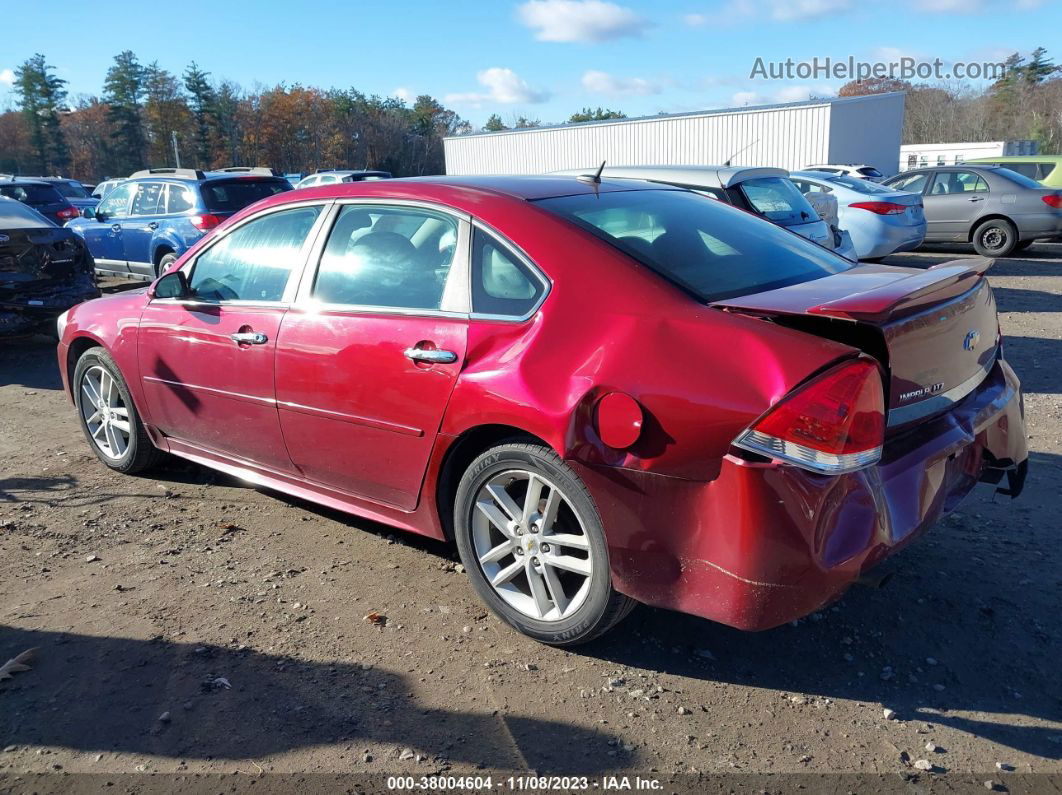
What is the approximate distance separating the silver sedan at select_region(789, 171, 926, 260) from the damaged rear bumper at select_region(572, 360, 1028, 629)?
1004 centimetres

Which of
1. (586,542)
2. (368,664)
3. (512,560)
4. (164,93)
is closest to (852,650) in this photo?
(586,542)

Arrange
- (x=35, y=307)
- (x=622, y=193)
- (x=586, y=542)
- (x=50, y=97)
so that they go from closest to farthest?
(x=586, y=542), (x=622, y=193), (x=35, y=307), (x=50, y=97)

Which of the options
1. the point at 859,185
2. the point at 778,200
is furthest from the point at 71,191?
the point at 778,200

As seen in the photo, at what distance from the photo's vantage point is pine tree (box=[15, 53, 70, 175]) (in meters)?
59.9

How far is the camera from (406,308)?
137 inches

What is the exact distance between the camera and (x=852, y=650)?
3.14 meters

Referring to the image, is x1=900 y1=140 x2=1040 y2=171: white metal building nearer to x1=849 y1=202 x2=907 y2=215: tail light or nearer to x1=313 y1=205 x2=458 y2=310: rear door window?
x1=849 y1=202 x2=907 y2=215: tail light

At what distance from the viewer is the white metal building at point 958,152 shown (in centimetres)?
4481

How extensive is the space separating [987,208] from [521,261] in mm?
13589

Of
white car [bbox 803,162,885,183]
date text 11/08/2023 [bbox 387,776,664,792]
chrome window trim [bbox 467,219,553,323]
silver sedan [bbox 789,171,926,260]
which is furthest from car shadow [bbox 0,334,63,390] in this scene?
white car [bbox 803,162,885,183]

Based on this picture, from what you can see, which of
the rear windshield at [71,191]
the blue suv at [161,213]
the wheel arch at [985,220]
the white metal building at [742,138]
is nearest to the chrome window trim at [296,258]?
the blue suv at [161,213]

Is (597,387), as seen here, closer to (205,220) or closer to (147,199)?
(205,220)

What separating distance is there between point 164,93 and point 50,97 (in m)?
7.58

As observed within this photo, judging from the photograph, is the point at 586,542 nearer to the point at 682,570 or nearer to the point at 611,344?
the point at 682,570
